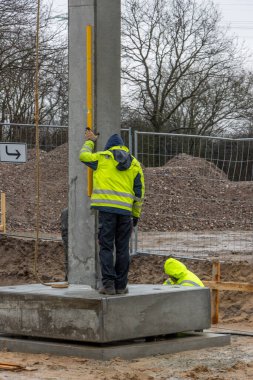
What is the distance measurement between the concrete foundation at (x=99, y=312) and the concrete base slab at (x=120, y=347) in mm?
92

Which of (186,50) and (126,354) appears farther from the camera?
(186,50)

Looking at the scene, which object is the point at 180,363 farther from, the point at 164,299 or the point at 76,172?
the point at 76,172

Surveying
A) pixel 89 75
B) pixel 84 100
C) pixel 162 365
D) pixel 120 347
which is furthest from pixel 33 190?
pixel 162 365

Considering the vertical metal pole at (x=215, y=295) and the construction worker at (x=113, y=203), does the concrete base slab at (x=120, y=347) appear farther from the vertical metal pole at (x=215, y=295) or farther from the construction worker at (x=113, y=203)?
the vertical metal pole at (x=215, y=295)

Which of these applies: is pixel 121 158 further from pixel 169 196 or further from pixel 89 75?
pixel 169 196

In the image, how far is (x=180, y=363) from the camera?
917cm

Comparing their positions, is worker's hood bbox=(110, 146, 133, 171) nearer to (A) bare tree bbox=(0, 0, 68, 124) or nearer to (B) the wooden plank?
(B) the wooden plank

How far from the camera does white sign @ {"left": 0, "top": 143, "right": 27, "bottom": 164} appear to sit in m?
16.2

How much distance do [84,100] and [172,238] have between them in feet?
29.6

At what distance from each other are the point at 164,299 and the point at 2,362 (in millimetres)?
1911

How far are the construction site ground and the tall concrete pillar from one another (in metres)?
1.34

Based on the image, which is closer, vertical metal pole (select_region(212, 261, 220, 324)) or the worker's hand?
the worker's hand

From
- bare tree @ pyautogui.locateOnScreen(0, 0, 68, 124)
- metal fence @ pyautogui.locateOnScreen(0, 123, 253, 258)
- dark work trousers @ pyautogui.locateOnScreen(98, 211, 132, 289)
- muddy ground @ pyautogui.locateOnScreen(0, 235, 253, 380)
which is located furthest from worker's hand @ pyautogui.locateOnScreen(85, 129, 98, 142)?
bare tree @ pyautogui.locateOnScreen(0, 0, 68, 124)

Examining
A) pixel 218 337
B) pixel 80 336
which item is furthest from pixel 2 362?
pixel 218 337
